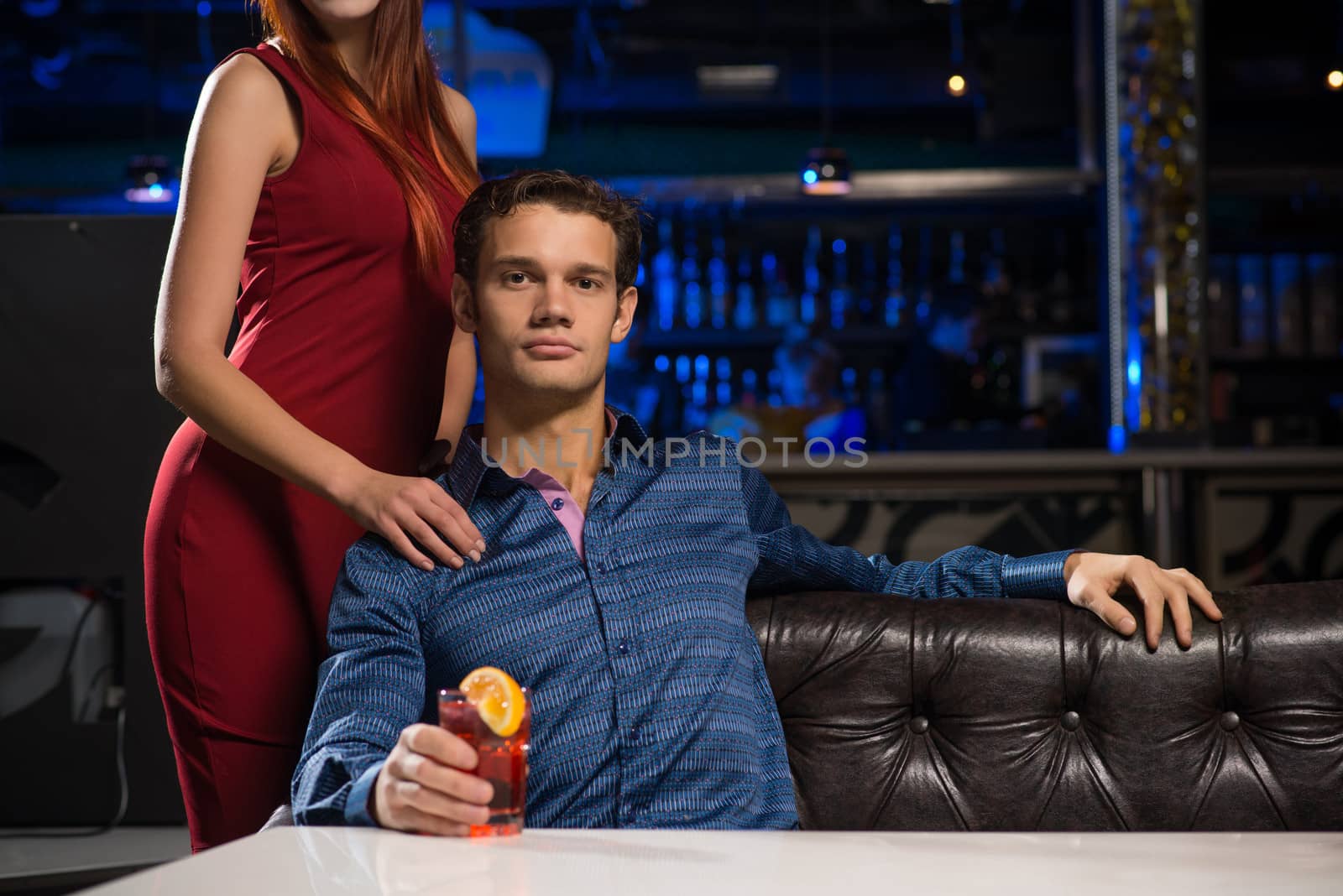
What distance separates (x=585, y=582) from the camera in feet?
4.50

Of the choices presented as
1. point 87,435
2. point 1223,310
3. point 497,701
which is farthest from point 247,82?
point 1223,310

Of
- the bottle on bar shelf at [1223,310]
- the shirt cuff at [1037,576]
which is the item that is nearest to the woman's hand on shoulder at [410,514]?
the shirt cuff at [1037,576]

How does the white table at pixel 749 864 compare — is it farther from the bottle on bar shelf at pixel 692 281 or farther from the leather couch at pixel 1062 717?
the bottle on bar shelf at pixel 692 281

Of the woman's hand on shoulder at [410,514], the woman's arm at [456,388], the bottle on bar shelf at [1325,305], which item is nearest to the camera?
the woman's hand on shoulder at [410,514]

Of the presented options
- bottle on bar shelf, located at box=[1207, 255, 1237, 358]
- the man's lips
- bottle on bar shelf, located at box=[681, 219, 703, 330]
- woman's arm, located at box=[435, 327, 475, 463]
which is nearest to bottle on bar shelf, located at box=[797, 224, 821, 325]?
bottle on bar shelf, located at box=[681, 219, 703, 330]

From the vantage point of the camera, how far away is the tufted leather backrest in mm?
1462

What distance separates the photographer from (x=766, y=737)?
1.44 meters

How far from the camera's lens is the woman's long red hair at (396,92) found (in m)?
1.47

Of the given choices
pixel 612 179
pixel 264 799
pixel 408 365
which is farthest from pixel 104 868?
pixel 612 179

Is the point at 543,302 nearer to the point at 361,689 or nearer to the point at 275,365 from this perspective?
the point at 275,365

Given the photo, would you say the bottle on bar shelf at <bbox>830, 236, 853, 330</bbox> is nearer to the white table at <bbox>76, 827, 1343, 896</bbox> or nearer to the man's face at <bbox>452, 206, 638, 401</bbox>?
the man's face at <bbox>452, 206, 638, 401</bbox>

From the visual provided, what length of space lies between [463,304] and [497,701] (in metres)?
0.60

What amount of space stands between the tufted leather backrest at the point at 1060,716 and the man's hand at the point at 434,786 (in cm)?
63

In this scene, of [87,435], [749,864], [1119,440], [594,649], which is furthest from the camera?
[1119,440]
